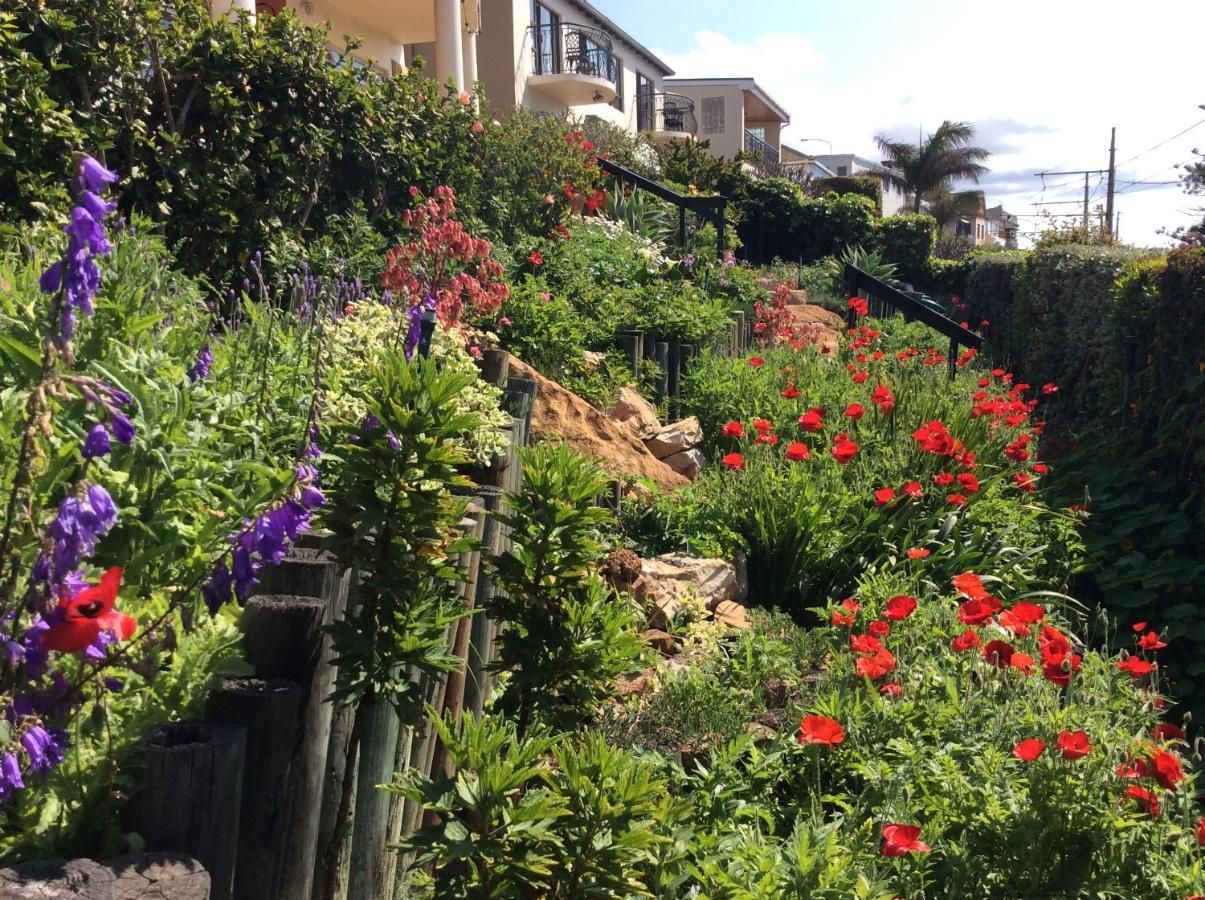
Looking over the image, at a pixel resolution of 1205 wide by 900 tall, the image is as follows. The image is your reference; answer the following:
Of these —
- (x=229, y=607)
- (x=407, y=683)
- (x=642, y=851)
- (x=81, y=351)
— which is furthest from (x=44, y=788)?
(x=81, y=351)

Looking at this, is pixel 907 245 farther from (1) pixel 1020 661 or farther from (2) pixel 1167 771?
(2) pixel 1167 771

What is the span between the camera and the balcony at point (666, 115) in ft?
119

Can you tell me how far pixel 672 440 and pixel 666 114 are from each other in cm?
3436

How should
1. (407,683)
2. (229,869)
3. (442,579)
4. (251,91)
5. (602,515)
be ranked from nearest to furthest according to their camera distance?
(229,869)
(407,683)
(442,579)
(602,515)
(251,91)

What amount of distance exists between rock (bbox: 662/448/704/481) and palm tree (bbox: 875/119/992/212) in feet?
196

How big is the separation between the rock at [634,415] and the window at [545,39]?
72.2ft

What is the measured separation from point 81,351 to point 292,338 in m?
1.40

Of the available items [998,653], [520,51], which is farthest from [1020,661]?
[520,51]

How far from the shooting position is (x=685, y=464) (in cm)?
664

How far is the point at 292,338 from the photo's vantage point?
4.57 meters

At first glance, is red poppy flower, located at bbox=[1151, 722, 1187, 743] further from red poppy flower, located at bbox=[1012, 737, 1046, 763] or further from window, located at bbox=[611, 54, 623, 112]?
window, located at bbox=[611, 54, 623, 112]

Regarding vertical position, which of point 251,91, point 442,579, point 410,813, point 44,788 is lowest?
point 410,813

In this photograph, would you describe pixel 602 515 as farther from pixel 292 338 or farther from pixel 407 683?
pixel 292 338

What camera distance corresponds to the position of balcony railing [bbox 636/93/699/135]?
36594 millimetres
